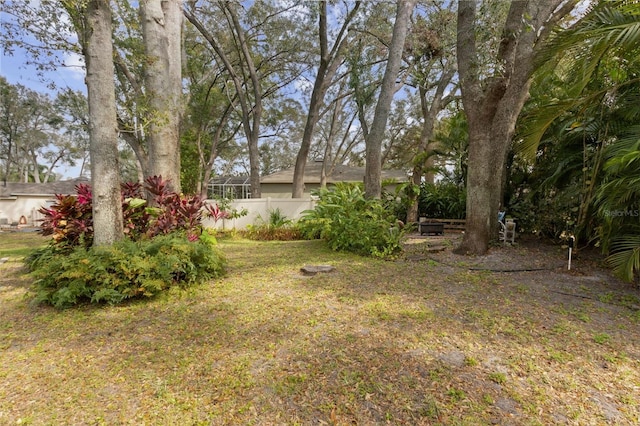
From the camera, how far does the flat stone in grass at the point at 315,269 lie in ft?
15.0

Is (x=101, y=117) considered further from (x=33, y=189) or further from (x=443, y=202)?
(x=33, y=189)

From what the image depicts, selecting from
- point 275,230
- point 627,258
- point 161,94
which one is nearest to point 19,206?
point 275,230

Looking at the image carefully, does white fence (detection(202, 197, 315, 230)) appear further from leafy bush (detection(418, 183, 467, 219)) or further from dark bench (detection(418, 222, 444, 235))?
leafy bush (detection(418, 183, 467, 219))

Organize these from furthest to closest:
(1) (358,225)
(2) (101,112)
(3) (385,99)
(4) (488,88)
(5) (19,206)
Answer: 1. (5) (19,206)
2. (3) (385,99)
3. (1) (358,225)
4. (4) (488,88)
5. (2) (101,112)

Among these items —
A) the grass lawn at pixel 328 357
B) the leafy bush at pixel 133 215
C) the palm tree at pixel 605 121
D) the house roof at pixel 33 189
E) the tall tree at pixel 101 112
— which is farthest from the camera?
the house roof at pixel 33 189

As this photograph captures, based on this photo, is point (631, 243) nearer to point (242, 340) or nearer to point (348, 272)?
point (348, 272)

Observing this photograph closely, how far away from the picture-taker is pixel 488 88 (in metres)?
5.39

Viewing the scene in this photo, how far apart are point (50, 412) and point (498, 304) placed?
3.93 metres

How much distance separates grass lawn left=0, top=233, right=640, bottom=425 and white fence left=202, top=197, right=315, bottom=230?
5.85 meters

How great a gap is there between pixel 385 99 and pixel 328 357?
22.0 ft

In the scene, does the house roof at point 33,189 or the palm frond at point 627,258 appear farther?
the house roof at point 33,189

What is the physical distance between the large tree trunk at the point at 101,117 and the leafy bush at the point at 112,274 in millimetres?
415

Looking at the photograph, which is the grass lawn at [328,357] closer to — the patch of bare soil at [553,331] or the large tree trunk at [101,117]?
the patch of bare soil at [553,331]

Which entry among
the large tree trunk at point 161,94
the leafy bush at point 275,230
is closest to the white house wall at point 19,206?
the leafy bush at point 275,230
